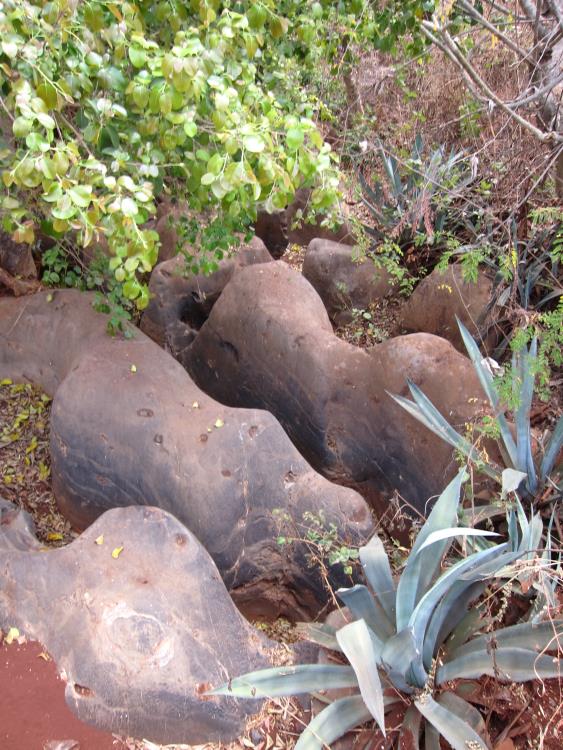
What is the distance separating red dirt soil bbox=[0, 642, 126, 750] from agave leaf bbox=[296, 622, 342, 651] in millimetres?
573

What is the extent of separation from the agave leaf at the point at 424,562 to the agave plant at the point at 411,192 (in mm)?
2116

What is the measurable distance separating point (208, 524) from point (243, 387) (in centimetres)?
103

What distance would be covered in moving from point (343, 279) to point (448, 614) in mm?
2699

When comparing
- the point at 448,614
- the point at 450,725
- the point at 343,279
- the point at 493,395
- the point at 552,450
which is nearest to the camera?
the point at 450,725

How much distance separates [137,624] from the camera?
189cm

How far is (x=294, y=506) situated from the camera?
8.34 feet

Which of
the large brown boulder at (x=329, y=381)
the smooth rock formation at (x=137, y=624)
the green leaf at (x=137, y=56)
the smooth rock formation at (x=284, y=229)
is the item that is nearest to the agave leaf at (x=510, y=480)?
the large brown boulder at (x=329, y=381)

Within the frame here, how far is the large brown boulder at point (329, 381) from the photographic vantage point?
2802 mm

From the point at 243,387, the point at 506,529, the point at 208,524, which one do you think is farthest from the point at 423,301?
the point at 208,524

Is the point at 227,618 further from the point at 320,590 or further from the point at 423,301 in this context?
the point at 423,301

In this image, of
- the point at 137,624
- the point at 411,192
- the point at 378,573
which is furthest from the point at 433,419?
the point at 411,192

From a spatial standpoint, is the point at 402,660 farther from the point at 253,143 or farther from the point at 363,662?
the point at 253,143

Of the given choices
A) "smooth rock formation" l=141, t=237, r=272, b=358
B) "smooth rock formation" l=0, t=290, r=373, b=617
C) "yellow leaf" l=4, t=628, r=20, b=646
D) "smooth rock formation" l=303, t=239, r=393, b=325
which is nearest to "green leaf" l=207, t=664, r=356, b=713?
"yellow leaf" l=4, t=628, r=20, b=646

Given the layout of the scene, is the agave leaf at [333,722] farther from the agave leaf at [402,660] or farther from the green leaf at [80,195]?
the green leaf at [80,195]
